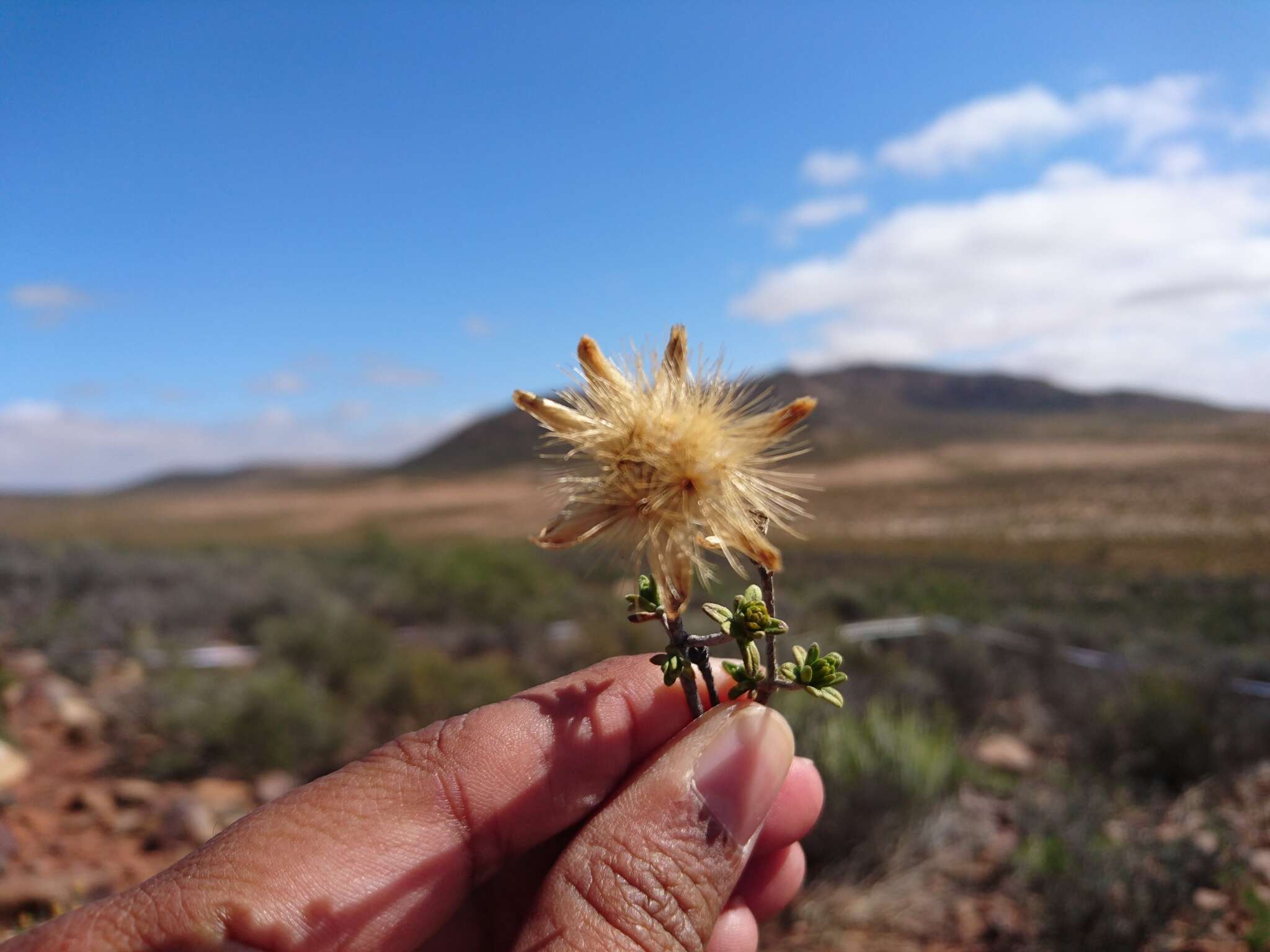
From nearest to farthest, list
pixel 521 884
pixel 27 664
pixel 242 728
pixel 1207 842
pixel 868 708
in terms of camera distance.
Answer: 1. pixel 521 884
2. pixel 1207 842
3. pixel 868 708
4. pixel 242 728
5. pixel 27 664

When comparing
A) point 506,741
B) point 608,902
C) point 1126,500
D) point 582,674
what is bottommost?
point 1126,500

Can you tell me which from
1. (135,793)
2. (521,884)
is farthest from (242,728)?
(521,884)

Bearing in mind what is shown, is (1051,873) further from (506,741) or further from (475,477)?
(475,477)

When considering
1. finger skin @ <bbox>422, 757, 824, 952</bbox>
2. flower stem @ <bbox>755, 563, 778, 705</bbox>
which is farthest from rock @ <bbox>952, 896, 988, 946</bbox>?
flower stem @ <bbox>755, 563, 778, 705</bbox>

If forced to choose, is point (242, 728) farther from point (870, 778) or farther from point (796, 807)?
point (796, 807)

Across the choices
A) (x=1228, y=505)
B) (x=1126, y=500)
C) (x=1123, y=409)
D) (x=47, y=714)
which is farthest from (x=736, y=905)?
(x=1123, y=409)

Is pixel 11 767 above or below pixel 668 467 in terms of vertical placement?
below
